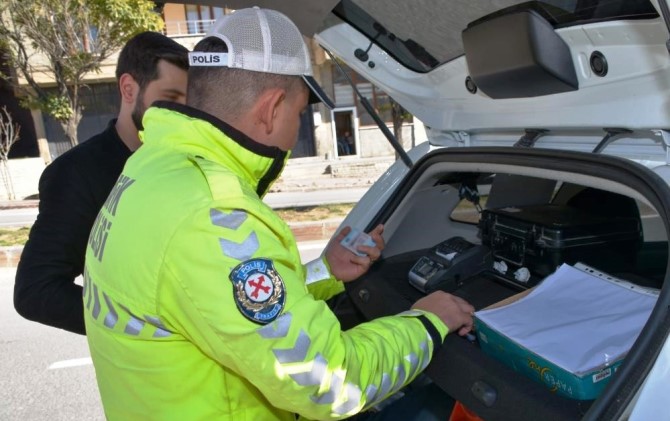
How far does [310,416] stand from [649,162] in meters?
0.94

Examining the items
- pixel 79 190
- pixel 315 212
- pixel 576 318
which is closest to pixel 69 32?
pixel 315 212

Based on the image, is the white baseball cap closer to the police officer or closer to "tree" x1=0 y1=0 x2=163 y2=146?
the police officer

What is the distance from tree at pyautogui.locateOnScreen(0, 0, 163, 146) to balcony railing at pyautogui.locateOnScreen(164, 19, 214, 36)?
5.25 metres

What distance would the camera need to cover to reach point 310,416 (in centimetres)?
118

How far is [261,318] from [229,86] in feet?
1.74

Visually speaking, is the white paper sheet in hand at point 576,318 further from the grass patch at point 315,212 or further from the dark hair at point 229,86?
the grass patch at point 315,212

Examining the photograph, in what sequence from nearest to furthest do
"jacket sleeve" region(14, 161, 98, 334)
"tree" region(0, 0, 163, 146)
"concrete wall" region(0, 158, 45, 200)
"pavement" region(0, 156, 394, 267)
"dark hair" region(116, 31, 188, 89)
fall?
"jacket sleeve" region(14, 161, 98, 334) < "dark hair" region(116, 31, 188, 89) < "pavement" region(0, 156, 394, 267) < "tree" region(0, 0, 163, 146) < "concrete wall" region(0, 158, 45, 200)

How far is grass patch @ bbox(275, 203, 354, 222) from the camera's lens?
917cm

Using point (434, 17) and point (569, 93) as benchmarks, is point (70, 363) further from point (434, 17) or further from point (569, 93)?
point (569, 93)

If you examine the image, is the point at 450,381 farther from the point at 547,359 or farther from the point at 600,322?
the point at 600,322

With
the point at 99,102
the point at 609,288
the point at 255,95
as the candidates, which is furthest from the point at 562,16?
the point at 99,102

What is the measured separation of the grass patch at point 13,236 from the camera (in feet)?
27.6

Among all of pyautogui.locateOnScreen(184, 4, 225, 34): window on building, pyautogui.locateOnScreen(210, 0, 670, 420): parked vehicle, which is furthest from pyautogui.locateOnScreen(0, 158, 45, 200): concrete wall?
pyautogui.locateOnScreen(210, 0, 670, 420): parked vehicle

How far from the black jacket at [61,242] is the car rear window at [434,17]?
1.08m
